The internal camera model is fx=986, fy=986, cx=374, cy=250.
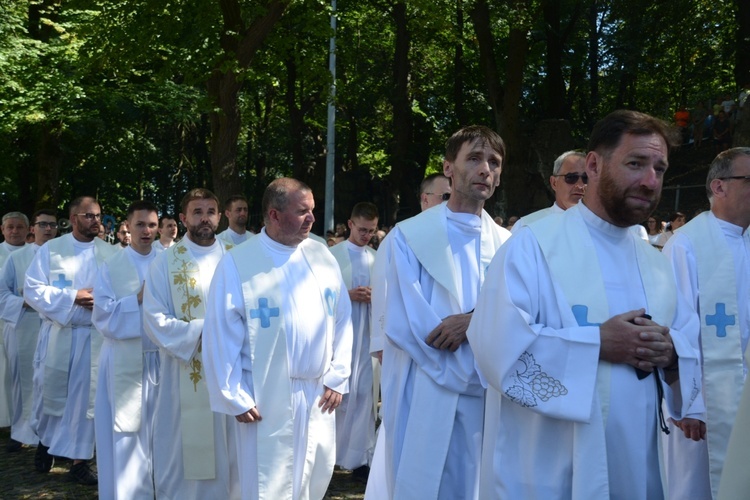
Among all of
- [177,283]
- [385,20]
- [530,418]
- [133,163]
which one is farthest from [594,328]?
[133,163]

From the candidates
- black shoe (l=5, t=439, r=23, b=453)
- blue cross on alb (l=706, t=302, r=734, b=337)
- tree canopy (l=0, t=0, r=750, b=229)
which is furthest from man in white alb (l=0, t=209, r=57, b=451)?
blue cross on alb (l=706, t=302, r=734, b=337)

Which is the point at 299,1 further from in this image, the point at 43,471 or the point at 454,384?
the point at 454,384

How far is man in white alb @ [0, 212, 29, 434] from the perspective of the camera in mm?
11492

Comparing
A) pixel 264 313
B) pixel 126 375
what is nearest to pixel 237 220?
pixel 126 375

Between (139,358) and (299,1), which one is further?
(299,1)

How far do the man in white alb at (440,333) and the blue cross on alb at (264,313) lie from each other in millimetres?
836

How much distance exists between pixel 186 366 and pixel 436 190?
7.58 ft

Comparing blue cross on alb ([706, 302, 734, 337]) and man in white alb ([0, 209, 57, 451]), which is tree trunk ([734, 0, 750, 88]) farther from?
blue cross on alb ([706, 302, 734, 337])

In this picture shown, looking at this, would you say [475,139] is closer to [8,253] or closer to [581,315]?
[581,315]

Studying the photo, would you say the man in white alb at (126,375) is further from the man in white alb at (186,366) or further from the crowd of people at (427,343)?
the man in white alb at (186,366)

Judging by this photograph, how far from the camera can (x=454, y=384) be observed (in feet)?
16.7

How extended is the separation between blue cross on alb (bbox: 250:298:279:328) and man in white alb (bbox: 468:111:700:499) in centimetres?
228

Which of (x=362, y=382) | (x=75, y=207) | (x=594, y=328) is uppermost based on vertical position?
(x=75, y=207)

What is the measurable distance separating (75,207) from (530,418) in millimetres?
6542
